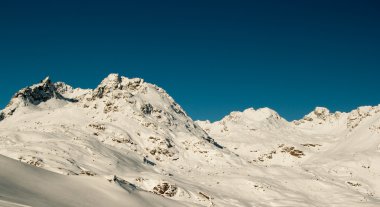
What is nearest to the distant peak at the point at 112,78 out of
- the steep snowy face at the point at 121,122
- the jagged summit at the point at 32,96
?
the steep snowy face at the point at 121,122

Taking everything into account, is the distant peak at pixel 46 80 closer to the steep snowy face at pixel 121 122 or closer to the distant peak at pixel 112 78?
the steep snowy face at pixel 121 122

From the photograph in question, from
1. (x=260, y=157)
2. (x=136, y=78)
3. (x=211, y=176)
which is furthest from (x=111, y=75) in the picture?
(x=211, y=176)

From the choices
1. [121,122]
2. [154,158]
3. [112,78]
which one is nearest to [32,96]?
[112,78]

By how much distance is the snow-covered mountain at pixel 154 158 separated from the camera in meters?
12.1

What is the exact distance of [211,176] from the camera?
2093 inches

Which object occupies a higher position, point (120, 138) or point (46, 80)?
point (46, 80)

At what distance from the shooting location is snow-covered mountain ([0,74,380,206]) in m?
12.1

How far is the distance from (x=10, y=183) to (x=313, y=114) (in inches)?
5836

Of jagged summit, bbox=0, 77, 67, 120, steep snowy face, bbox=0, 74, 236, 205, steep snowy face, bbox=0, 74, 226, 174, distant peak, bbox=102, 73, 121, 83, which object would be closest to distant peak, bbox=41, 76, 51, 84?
jagged summit, bbox=0, 77, 67, 120

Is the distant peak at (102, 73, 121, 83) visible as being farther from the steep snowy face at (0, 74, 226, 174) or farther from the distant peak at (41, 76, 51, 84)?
the distant peak at (41, 76, 51, 84)

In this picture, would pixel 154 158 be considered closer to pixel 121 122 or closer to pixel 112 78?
pixel 121 122

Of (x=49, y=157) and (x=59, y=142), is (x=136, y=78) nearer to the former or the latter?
(x=59, y=142)

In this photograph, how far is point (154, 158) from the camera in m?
61.3

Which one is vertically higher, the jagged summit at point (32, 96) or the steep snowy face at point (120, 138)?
the jagged summit at point (32, 96)
